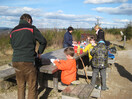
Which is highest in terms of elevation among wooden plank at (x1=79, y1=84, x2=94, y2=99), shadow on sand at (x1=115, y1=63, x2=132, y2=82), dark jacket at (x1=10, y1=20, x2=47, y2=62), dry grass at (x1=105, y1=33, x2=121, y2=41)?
dark jacket at (x1=10, y1=20, x2=47, y2=62)

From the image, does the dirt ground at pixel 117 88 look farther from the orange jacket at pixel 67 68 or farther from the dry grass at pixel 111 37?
the dry grass at pixel 111 37

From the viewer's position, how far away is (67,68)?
2.89 metres

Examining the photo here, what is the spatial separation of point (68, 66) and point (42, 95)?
58.2 inches

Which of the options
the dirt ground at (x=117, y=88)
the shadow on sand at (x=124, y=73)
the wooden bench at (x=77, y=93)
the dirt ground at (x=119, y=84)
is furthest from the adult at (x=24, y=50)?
the shadow on sand at (x=124, y=73)

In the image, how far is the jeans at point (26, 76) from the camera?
2451 mm

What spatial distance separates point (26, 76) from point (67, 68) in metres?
0.81

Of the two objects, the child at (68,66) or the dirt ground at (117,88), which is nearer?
the child at (68,66)

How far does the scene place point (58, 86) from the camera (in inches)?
144

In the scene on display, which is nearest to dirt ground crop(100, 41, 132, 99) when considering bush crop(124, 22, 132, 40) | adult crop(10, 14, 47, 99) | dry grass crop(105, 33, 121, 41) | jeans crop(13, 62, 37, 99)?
jeans crop(13, 62, 37, 99)

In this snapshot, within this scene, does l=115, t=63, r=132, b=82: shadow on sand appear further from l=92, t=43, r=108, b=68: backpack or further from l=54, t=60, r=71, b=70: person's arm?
l=54, t=60, r=71, b=70: person's arm

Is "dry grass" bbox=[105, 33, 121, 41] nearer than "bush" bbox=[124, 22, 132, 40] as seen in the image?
No

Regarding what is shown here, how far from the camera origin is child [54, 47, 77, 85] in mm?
2849

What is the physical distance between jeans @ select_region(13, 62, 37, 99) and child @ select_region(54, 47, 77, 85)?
570 millimetres

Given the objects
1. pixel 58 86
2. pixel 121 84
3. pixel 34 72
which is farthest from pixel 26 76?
pixel 121 84
